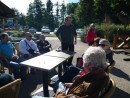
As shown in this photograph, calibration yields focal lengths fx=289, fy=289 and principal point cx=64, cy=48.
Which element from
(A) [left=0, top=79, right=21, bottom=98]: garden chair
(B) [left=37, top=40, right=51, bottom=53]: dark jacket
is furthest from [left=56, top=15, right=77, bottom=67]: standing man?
(A) [left=0, top=79, right=21, bottom=98]: garden chair

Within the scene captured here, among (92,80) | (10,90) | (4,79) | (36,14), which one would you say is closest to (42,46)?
(4,79)

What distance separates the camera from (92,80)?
3320mm

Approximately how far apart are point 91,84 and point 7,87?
3.72ft

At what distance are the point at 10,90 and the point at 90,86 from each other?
1.18 meters

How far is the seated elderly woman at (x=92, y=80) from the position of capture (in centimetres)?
321

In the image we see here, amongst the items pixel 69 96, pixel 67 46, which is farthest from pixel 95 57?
pixel 67 46

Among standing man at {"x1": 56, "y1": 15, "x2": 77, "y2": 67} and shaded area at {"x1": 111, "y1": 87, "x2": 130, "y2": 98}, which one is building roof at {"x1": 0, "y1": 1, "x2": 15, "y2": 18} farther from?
shaded area at {"x1": 111, "y1": 87, "x2": 130, "y2": 98}

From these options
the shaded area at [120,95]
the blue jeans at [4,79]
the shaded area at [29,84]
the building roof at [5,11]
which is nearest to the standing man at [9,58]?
the shaded area at [29,84]

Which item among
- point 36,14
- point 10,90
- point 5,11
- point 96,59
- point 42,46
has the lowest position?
point 36,14

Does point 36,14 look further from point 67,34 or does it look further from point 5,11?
point 67,34

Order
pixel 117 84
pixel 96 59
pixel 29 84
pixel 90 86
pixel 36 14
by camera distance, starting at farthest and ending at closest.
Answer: pixel 36 14, pixel 117 84, pixel 29 84, pixel 96 59, pixel 90 86

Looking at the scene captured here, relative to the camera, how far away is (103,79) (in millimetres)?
3334

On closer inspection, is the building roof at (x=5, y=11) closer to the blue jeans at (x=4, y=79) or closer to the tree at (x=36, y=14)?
the blue jeans at (x=4, y=79)

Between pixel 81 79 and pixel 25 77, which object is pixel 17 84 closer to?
pixel 81 79
